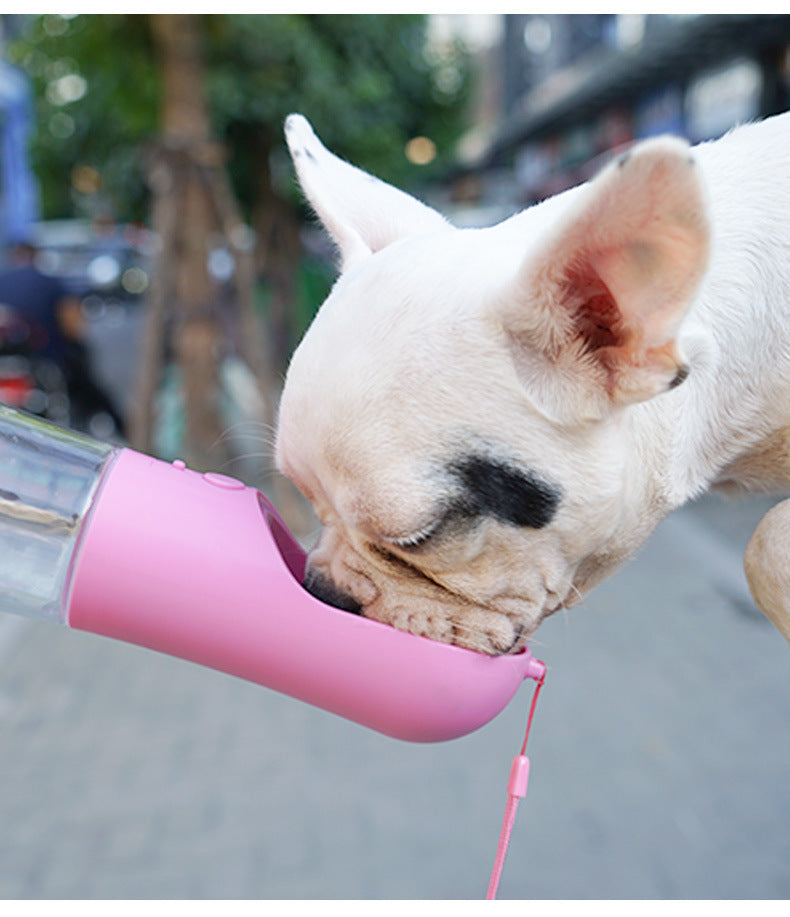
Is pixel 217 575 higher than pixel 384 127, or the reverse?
pixel 217 575

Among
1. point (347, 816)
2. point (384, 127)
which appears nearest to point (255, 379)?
point (347, 816)

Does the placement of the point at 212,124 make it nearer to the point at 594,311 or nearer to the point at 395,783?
the point at 395,783

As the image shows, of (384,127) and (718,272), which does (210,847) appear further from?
(384,127)

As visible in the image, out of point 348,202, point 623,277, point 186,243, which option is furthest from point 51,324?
point 623,277

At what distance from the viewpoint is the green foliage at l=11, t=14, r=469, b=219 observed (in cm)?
841

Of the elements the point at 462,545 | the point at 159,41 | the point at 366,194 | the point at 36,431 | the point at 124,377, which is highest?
the point at 366,194

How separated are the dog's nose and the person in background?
26.5 ft

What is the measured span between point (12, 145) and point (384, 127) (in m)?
9.41

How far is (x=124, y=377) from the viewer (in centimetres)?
1415

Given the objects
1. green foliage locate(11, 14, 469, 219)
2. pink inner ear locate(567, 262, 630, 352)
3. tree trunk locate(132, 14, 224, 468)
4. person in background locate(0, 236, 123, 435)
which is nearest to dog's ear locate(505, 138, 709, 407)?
pink inner ear locate(567, 262, 630, 352)

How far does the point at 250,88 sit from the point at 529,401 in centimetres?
1132

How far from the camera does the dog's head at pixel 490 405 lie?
1456 millimetres

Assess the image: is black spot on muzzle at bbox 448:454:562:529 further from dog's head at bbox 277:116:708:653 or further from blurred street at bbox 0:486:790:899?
blurred street at bbox 0:486:790:899

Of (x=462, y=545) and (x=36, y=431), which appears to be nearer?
(x=462, y=545)
